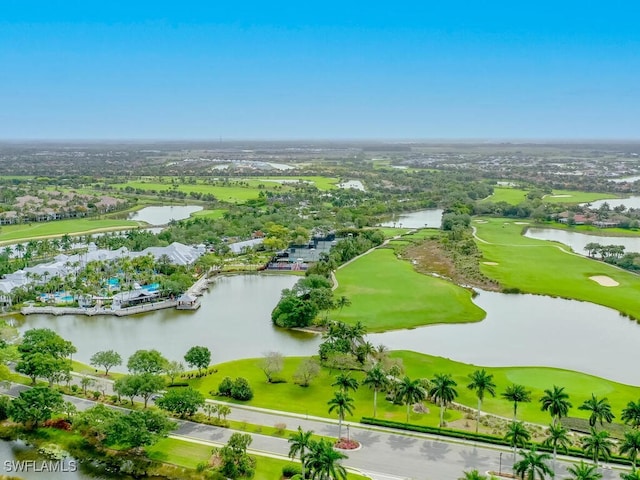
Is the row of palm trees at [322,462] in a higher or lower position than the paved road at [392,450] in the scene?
higher

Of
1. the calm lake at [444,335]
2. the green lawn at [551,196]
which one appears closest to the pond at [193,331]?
the calm lake at [444,335]

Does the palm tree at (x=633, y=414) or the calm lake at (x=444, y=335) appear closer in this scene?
the palm tree at (x=633, y=414)

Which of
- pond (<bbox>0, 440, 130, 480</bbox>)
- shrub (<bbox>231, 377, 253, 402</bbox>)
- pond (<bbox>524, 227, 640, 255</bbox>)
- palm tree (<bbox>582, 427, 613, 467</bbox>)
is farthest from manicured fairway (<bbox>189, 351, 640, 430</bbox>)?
pond (<bbox>524, 227, 640, 255</bbox>)

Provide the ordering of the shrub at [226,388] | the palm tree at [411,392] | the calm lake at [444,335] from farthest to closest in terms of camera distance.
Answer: the calm lake at [444,335] < the shrub at [226,388] < the palm tree at [411,392]

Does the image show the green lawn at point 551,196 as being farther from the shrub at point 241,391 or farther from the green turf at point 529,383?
the shrub at point 241,391

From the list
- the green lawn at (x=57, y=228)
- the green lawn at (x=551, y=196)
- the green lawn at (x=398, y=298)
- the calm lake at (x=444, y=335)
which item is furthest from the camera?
the green lawn at (x=551, y=196)

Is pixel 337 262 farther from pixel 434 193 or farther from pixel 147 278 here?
pixel 434 193

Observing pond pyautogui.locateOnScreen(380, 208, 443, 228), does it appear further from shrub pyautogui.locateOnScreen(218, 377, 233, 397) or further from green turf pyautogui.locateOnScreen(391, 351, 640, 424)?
shrub pyautogui.locateOnScreen(218, 377, 233, 397)
